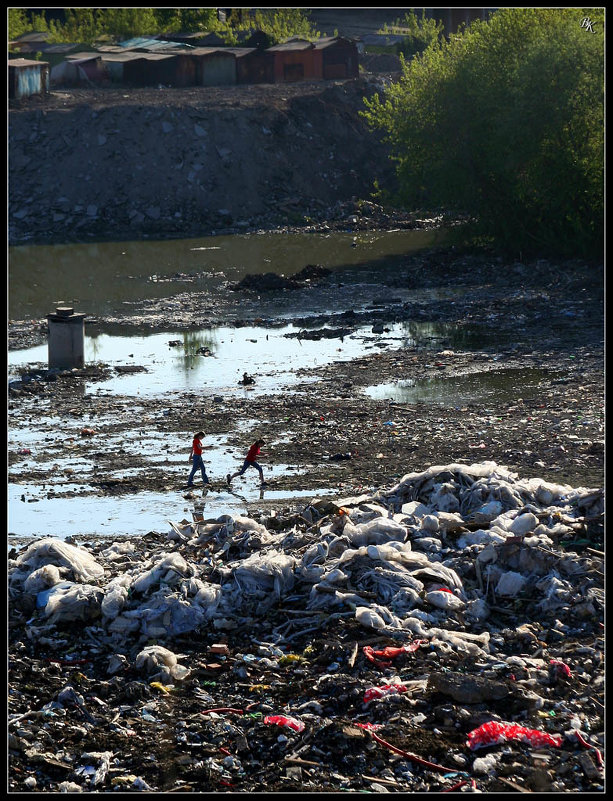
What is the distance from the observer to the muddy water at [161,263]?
25.2 m

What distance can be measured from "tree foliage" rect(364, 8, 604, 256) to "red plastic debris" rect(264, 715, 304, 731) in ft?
65.1

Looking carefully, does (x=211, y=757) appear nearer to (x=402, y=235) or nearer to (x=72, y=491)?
(x=72, y=491)

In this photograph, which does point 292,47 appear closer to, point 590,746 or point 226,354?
point 226,354

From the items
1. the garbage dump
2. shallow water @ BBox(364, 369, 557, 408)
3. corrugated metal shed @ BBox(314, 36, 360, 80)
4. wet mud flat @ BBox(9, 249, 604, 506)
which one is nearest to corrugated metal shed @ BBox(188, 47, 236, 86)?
corrugated metal shed @ BBox(314, 36, 360, 80)

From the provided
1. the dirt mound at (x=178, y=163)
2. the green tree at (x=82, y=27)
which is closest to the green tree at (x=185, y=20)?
the green tree at (x=82, y=27)

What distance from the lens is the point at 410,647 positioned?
818 centimetres

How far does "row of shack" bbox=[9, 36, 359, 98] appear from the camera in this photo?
4328 centimetres

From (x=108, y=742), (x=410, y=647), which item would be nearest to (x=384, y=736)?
(x=410, y=647)

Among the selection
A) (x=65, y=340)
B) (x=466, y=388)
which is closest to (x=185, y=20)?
(x=65, y=340)

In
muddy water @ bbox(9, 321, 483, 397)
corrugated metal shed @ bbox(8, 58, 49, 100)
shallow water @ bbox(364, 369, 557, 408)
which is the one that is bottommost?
shallow water @ bbox(364, 369, 557, 408)

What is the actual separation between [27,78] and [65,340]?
2447 cm

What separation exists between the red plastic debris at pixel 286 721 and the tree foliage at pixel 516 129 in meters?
19.8

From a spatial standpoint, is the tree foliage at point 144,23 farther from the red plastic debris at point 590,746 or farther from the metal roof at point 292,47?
the red plastic debris at point 590,746

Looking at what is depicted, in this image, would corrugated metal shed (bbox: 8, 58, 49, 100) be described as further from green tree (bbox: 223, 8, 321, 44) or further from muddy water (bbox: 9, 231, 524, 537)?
green tree (bbox: 223, 8, 321, 44)
